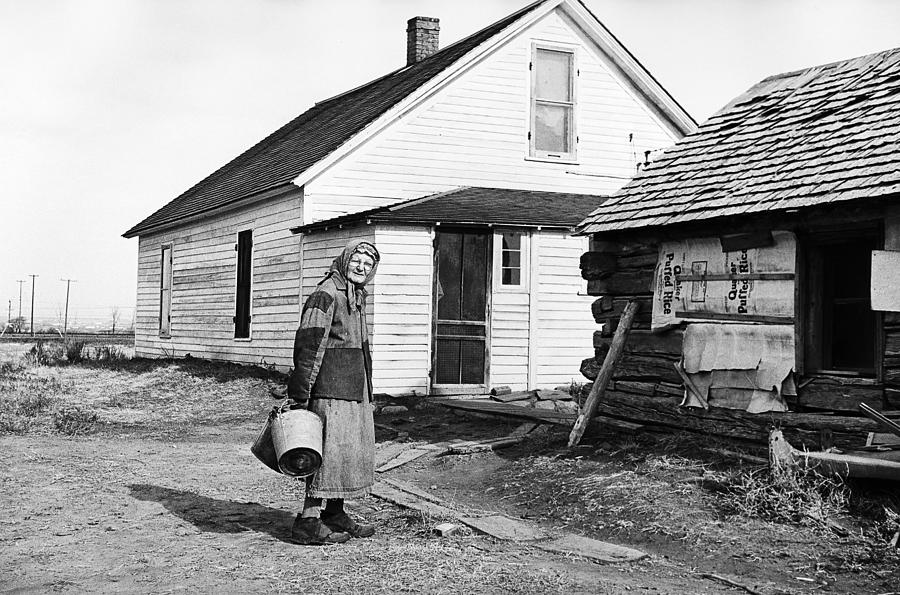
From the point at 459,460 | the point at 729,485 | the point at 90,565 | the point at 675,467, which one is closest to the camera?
the point at 90,565

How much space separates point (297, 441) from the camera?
22.7ft

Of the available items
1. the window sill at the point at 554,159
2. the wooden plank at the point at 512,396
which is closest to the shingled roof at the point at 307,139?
the window sill at the point at 554,159

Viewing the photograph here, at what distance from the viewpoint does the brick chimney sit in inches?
938

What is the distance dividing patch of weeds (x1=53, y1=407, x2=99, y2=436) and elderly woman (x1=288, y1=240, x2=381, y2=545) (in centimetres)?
704

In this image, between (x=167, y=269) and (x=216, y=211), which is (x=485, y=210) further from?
(x=167, y=269)

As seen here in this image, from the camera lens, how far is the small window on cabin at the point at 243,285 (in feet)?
69.0

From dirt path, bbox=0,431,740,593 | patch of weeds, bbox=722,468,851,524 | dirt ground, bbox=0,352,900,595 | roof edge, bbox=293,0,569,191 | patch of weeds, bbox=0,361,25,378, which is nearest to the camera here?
dirt path, bbox=0,431,740,593

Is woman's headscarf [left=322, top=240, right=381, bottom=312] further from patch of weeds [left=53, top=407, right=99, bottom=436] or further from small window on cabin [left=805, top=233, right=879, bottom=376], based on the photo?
patch of weeds [left=53, top=407, right=99, bottom=436]

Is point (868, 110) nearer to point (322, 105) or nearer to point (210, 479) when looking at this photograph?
point (210, 479)

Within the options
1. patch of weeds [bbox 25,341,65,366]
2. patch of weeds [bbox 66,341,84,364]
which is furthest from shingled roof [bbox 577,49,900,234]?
patch of weeds [bbox 66,341,84,364]

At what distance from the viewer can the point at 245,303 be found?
21.1m

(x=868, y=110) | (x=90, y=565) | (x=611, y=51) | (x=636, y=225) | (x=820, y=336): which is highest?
(x=611, y=51)

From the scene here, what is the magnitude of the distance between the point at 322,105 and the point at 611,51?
9.18 m

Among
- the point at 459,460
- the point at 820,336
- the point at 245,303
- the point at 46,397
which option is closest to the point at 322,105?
the point at 245,303
